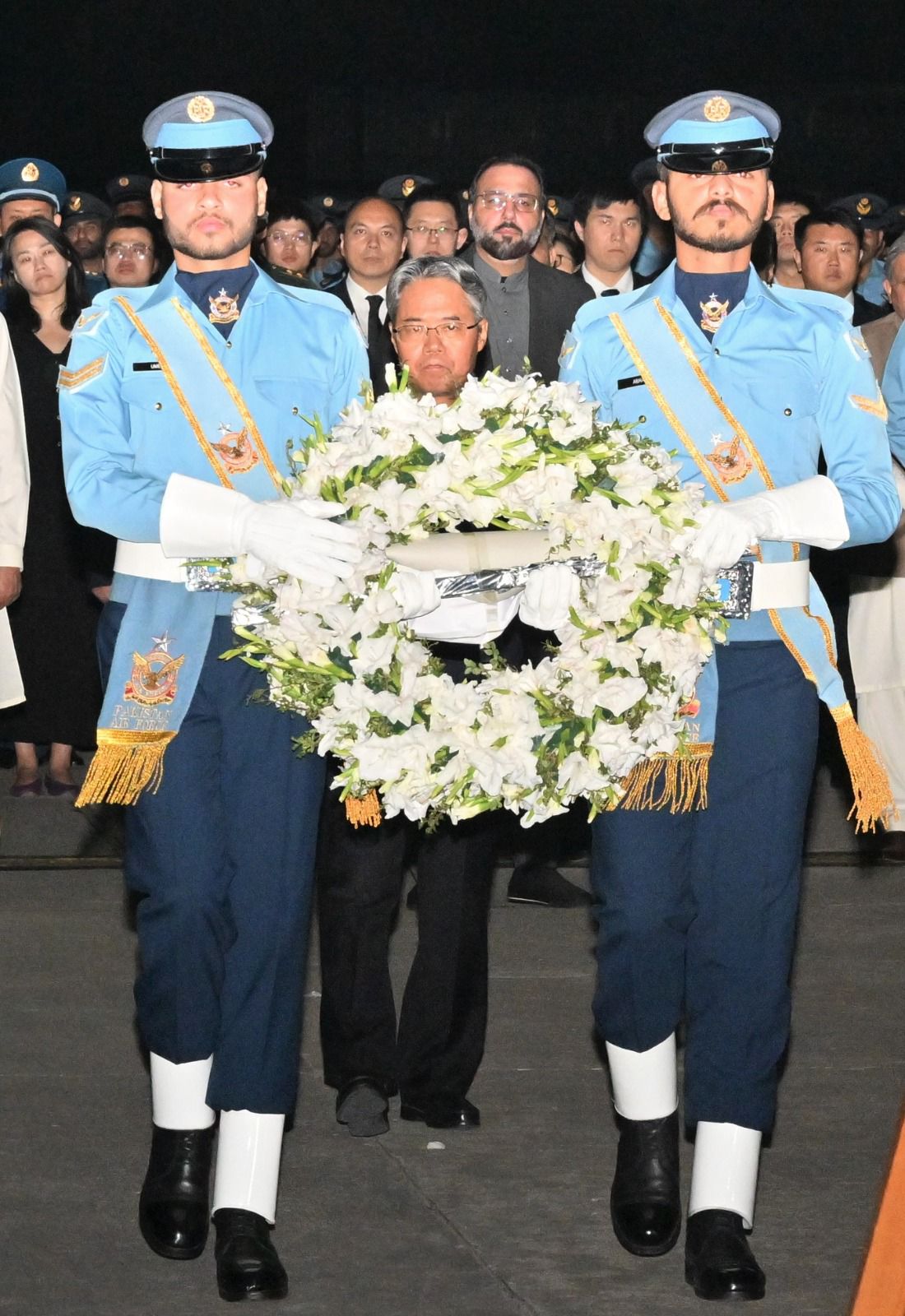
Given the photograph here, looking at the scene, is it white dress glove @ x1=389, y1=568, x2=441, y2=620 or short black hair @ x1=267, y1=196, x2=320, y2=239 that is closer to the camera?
white dress glove @ x1=389, y1=568, x2=441, y2=620

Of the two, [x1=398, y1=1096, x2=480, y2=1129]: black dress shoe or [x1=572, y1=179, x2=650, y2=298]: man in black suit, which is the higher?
[x1=572, y1=179, x2=650, y2=298]: man in black suit

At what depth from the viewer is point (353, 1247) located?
14.2ft

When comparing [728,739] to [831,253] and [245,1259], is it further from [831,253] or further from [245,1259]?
[831,253]

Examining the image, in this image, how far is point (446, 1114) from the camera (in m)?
5.05

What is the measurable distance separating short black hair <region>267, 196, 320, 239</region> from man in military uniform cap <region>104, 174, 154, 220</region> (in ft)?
2.88

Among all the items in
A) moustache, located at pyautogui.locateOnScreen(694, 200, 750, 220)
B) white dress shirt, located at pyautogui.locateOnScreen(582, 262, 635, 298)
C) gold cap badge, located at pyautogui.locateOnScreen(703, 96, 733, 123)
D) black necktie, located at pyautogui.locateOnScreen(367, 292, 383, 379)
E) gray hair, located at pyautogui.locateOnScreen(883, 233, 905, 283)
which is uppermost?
gold cap badge, located at pyautogui.locateOnScreen(703, 96, 733, 123)

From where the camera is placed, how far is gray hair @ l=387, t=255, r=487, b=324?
4.57 m

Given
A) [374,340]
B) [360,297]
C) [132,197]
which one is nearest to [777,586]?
[374,340]

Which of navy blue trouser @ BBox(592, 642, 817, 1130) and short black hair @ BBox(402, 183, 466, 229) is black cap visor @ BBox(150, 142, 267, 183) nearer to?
navy blue trouser @ BBox(592, 642, 817, 1130)

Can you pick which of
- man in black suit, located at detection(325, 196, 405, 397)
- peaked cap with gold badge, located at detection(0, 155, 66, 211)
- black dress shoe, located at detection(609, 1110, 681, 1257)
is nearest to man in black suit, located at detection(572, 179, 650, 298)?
man in black suit, located at detection(325, 196, 405, 397)

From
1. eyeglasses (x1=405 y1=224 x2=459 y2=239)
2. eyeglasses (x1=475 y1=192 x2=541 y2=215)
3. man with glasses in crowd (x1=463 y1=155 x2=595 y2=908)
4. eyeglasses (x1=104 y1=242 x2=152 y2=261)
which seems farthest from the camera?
eyeglasses (x1=104 y1=242 x2=152 y2=261)

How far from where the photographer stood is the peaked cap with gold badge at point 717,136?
431 centimetres

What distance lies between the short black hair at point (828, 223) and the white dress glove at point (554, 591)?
16.7 feet

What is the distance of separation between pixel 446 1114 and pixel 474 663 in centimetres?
154
